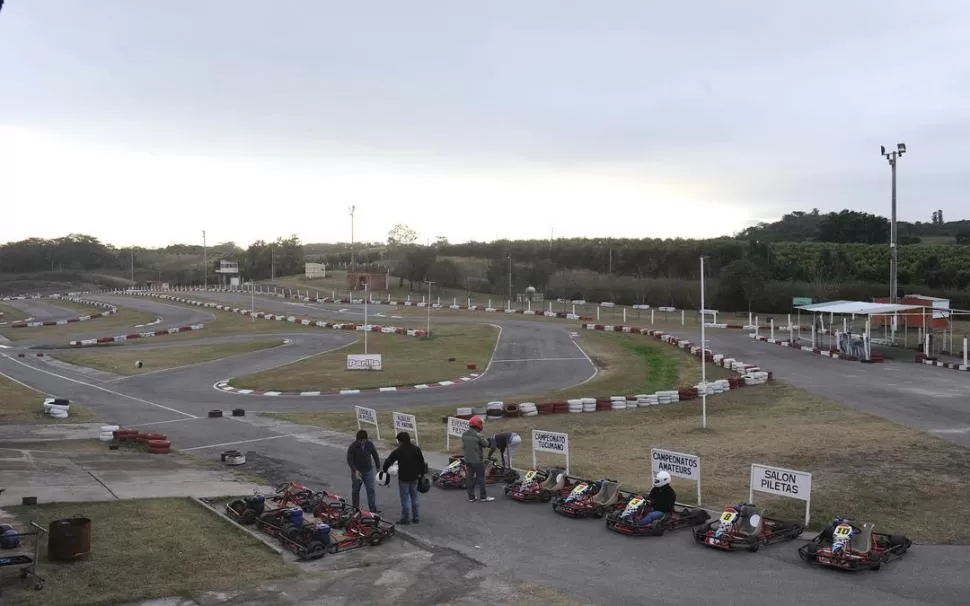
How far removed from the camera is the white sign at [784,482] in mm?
13492

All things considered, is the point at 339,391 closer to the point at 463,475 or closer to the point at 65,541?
the point at 463,475

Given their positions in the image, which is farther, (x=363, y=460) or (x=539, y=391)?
(x=539, y=391)

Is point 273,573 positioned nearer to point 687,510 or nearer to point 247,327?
point 687,510

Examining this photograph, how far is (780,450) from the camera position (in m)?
20.1

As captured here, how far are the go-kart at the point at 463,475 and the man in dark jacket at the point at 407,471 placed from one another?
105 inches

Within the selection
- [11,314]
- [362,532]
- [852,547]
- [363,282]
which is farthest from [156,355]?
[11,314]

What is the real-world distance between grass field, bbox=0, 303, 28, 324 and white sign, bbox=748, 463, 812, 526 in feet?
331

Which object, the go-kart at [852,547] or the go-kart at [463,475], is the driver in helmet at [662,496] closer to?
the go-kart at [852,547]

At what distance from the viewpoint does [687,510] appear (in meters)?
14.2

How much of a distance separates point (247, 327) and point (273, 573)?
65327 millimetres

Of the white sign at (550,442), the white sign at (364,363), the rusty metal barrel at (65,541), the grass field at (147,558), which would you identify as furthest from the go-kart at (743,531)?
the white sign at (364,363)

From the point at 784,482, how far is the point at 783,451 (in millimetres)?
6642

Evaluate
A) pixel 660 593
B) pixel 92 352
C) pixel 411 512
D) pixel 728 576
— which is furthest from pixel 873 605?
pixel 92 352

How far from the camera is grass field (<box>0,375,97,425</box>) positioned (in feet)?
93.3
